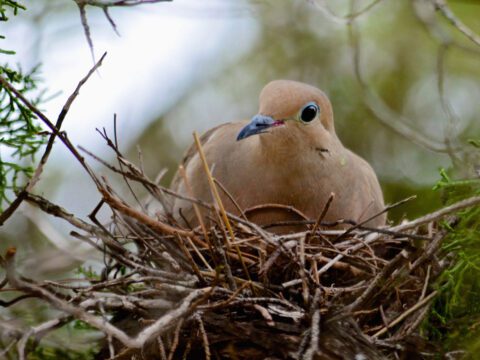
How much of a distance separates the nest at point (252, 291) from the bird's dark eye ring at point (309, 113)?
0.65 meters

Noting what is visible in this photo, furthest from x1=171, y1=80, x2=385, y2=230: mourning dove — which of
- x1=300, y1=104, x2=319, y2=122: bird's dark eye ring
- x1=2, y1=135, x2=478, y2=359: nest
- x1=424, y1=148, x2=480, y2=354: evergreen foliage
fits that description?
x1=424, y1=148, x2=480, y2=354: evergreen foliage

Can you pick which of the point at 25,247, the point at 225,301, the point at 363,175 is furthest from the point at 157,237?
the point at 25,247

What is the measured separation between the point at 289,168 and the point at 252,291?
992 mm

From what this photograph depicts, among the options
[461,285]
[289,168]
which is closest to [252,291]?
[461,285]

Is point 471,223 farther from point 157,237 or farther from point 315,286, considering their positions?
point 157,237

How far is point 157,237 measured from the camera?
297 cm

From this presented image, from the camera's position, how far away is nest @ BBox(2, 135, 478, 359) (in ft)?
9.09

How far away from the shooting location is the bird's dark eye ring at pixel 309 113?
383 cm

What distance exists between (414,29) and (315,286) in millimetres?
3790

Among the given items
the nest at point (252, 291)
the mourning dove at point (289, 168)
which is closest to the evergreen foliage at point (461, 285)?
the nest at point (252, 291)

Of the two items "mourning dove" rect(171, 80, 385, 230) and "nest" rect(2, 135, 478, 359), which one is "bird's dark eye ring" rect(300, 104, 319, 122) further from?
"nest" rect(2, 135, 478, 359)

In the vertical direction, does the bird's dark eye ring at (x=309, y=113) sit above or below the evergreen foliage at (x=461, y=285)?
above

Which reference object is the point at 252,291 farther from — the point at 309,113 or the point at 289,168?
the point at 309,113

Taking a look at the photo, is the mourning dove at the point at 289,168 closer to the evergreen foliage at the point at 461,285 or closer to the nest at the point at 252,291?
the nest at the point at 252,291
